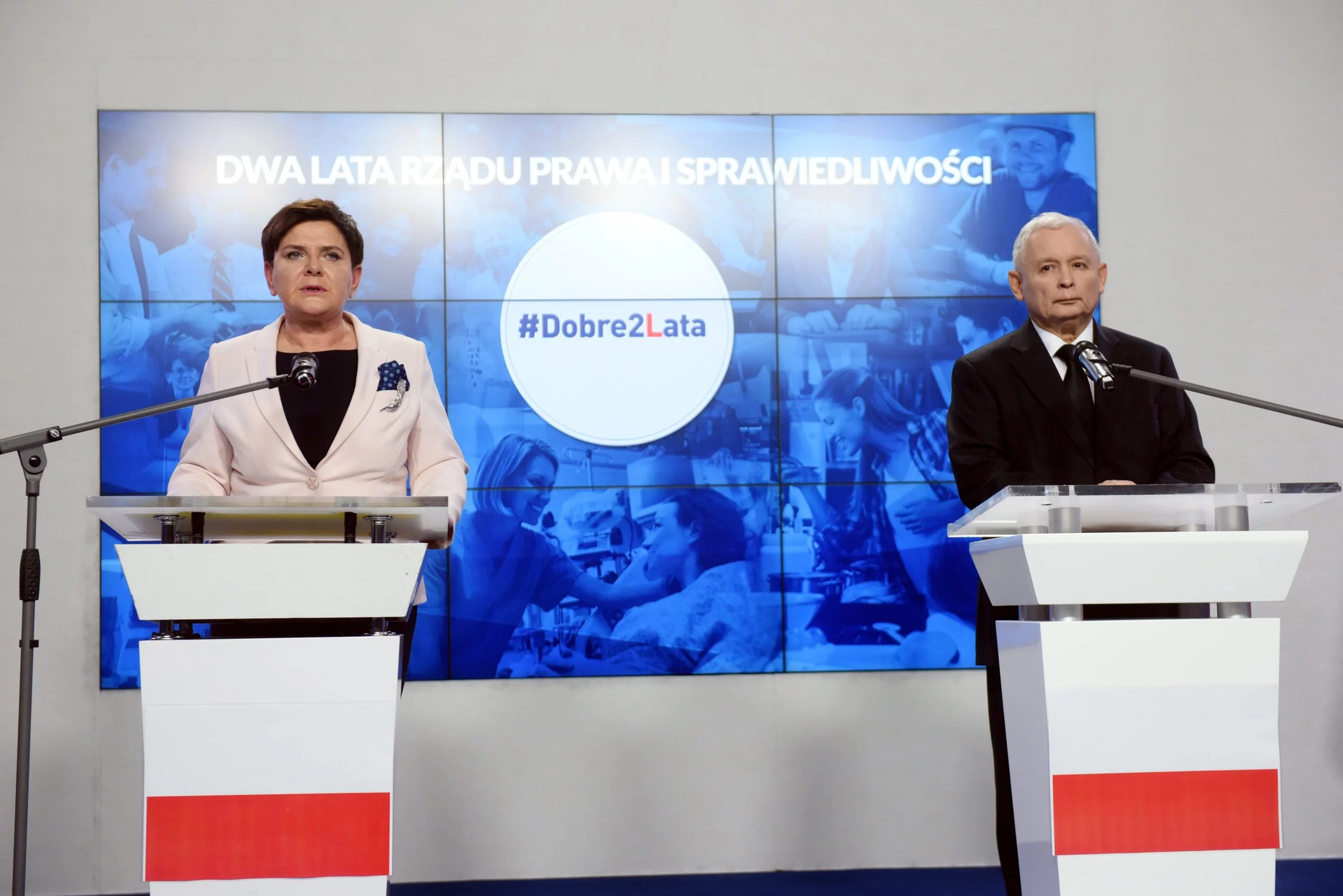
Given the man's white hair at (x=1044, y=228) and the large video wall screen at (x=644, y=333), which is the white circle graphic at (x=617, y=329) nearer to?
the large video wall screen at (x=644, y=333)

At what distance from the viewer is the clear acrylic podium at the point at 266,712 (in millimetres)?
2240

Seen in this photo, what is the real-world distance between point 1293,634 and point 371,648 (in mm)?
3738

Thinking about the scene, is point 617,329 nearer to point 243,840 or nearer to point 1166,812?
point 243,840

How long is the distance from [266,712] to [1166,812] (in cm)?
169

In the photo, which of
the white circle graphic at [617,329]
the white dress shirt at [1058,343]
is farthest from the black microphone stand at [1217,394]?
the white circle graphic at [617,329]

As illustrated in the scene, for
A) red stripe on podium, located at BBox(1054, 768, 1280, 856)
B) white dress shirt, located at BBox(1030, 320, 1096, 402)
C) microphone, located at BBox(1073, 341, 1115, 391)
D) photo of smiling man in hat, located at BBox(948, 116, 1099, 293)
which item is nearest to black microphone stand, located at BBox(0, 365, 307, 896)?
microphone, located at BBox(1073, 341, 1115, 391)

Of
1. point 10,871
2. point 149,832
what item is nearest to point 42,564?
point 10,871

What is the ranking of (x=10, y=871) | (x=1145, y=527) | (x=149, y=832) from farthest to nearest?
(x=10, y=871)
(x=1145, y=527)
(x=149, y=832)

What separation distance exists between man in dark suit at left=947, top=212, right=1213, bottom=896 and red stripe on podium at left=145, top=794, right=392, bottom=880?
1587 mm

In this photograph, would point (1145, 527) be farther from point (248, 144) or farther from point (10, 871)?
point (10, 871)

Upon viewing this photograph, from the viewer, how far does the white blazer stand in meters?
2.97

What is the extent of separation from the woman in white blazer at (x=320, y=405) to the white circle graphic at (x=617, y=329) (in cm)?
125

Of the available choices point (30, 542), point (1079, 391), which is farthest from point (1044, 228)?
point (30, 542)

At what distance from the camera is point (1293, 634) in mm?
4578
